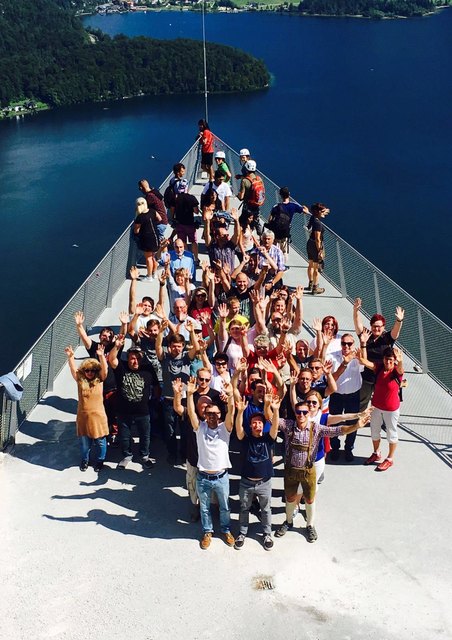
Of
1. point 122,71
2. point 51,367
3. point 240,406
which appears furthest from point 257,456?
point 122,71

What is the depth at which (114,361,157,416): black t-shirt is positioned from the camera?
317 inches

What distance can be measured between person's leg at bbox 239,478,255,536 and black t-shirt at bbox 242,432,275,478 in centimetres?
10

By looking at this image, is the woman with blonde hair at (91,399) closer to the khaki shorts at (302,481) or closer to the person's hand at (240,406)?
the person's hand at (240,406)

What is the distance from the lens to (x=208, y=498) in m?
7.31

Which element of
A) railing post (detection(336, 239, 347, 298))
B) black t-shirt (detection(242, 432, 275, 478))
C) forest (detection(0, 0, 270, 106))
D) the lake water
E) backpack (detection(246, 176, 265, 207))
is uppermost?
backpack (detection(246, 176, 265, 207))

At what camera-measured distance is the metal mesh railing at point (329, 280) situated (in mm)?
9469

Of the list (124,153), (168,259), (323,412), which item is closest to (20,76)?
(124,153)

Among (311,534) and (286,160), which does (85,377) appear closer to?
(311,534)

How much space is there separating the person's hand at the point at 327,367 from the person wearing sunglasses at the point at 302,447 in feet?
2.39

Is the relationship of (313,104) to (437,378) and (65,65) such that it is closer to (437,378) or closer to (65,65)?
(65,65)

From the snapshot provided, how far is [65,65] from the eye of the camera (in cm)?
7669

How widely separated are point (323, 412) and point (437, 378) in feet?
11.6

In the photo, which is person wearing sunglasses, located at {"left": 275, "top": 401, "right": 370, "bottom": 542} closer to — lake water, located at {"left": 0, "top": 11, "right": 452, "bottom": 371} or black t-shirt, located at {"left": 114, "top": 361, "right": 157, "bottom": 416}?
black t-shirt, located at {"left": 114, "top": 361, "right": 157, "bottom": 416}

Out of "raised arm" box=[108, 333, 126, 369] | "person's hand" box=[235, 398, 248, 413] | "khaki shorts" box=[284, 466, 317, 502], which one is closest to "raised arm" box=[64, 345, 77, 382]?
"raised arm" box=[108, 333, 126, 369]
